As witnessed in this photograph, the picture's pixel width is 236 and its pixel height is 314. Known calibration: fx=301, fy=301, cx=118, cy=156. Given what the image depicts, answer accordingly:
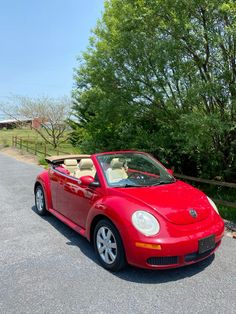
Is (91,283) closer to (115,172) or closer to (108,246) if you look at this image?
(108,246)

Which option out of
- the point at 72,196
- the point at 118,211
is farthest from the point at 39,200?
the point at 118,211

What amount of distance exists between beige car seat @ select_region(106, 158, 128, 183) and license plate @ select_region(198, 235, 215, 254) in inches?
55.4

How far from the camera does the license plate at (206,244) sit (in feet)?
11.0

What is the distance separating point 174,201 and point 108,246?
3.20ft

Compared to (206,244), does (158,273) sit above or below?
below

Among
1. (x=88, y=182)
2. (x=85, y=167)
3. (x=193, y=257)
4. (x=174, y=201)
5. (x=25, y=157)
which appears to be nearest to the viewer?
(x=193, y=257)

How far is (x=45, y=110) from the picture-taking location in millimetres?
29125

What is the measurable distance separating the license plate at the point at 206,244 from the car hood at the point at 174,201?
236mm

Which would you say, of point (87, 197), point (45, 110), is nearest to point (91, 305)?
point (87, 197)

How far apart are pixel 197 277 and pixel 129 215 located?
1041 mm

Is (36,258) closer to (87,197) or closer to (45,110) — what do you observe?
(87,197)

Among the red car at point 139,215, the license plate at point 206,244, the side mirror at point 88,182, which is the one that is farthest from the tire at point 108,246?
the license plate at point 206,244

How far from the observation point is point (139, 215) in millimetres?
3414

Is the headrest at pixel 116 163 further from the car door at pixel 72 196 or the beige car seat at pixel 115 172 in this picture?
the car door at pixel 72 196
